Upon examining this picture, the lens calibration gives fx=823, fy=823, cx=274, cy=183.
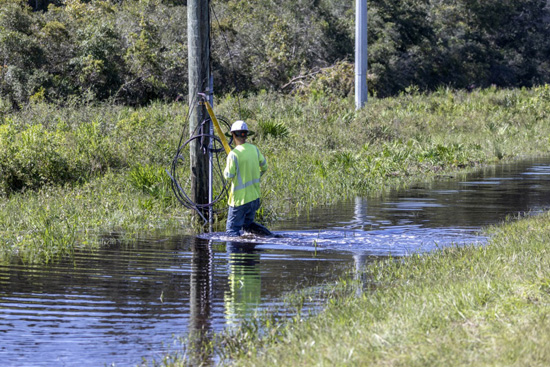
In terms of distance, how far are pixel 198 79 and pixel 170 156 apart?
593cm

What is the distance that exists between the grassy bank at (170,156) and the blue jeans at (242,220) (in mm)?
1489

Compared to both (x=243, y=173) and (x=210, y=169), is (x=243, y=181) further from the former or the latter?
(x=210, y=169)

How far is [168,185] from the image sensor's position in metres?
15.1

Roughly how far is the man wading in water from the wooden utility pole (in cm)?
117

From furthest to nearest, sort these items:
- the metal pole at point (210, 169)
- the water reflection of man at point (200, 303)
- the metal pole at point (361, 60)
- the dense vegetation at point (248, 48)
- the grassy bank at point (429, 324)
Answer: the dense vegetation at point (248, 48)
the metal pole at point (361, 60)
the metal pole at point (210, 169)
the water reflection of man at point (200, 303)
the grassy bank at point (429, 324)

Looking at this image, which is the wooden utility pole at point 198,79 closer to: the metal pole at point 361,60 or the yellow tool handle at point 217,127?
the yellow tool handle at point 217,127

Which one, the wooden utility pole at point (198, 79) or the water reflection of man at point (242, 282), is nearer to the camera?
the water reflection of man at point (242, 282)

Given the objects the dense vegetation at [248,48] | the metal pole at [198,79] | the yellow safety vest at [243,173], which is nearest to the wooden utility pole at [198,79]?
the metal pole at [198,79]

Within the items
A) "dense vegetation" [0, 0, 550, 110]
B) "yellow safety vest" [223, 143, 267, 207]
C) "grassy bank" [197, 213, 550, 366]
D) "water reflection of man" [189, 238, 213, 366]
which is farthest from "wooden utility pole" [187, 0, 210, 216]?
"dense vegetation" [0, 0, 550, 110]

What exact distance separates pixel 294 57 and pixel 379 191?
73.2ft

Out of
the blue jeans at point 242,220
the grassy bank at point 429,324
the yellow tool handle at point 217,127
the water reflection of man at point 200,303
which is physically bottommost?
the water reflection of man at point 200,303

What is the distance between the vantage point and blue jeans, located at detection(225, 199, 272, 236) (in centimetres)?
1216

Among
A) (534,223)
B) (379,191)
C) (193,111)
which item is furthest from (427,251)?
(379,191)

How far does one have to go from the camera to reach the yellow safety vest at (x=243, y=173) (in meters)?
11.8
